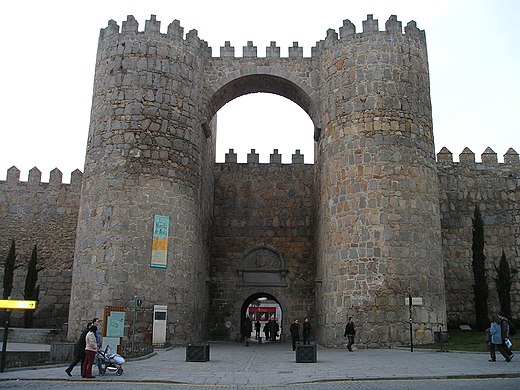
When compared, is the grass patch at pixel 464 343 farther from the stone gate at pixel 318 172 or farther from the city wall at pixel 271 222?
the city wall at pixel 271 222

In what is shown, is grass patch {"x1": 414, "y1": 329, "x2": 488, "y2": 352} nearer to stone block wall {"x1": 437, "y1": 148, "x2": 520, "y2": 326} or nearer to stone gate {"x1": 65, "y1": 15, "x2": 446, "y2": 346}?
stone gate {"x1": 65, "y1": 15, "x2": 446, "y2": 346}

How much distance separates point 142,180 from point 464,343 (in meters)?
11.5

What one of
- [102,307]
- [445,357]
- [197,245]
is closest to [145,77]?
[197,245]

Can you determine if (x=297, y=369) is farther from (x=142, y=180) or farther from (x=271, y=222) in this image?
(x=271, y=222)

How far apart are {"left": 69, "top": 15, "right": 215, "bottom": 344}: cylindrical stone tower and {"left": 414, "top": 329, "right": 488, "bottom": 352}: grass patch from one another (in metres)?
8.27

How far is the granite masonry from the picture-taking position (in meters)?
17.7

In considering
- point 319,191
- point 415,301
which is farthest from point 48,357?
point 319,191

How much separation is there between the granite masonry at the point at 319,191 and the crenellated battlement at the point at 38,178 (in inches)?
241

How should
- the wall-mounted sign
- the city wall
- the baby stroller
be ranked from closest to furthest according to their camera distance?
the baby stroller < the wall-mounted sign < the city wall

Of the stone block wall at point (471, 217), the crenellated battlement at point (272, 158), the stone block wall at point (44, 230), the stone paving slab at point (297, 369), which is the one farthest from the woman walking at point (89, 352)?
the crenellated battlement at point (272, 158)

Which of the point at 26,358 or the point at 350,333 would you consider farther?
the point at 350,333

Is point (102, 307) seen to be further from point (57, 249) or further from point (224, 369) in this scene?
point (57, 249)

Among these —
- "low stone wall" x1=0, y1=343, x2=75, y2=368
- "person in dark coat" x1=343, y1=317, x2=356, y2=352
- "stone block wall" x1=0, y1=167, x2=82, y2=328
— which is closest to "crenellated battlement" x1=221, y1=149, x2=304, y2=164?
"stone block wall" x1=0, y1=167, x2=82, y2=328

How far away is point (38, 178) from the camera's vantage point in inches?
1031
